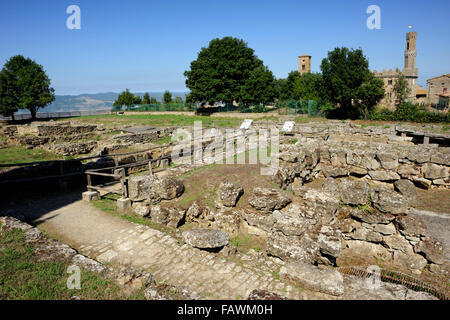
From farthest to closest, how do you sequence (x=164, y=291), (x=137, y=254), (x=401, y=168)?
(x=401, y=168), (x=137, y=254), (x=164, y=291)

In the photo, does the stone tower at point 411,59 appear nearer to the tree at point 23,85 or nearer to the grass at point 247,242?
the grass at point 247,242

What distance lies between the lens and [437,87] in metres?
56.5

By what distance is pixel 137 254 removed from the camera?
6664 millimetres

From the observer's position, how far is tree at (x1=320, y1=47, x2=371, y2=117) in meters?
28.2

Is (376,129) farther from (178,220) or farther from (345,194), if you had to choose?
(178,220)

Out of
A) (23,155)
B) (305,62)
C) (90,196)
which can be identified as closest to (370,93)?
(90,196)

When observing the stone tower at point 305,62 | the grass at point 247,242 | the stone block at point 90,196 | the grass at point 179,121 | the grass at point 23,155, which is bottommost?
the grass at point 247,242

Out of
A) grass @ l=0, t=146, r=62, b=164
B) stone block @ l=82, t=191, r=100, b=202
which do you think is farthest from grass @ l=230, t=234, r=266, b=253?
grass @ l=0, t=146, r=62, b=164

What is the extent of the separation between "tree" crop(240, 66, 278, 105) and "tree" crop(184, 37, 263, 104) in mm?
1333

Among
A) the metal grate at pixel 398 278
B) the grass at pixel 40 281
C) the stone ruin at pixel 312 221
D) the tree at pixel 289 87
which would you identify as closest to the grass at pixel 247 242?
the stone ruin at pixel 312 221

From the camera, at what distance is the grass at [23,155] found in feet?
51.6

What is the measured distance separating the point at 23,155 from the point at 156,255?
15.4 m

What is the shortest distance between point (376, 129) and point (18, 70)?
53738 mm

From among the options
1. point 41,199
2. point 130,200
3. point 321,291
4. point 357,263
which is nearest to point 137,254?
point 130,200
